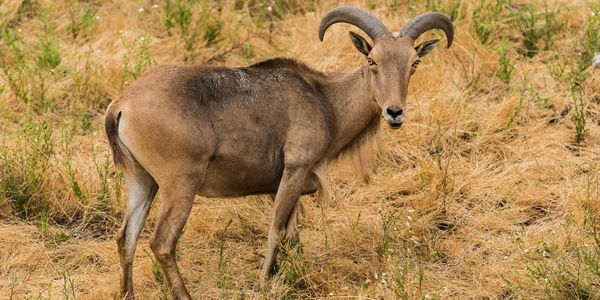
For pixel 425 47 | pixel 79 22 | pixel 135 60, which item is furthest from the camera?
pixel 79 22

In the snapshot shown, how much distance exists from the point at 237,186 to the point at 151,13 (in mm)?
5412

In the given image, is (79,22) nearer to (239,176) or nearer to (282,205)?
(239,176)

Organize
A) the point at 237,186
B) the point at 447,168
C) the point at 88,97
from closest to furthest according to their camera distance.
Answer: the point at 237,186, the point at 447,168, the point at 88,97

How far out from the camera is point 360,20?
860cm

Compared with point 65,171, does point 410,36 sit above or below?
above

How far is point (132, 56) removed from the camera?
1166cm

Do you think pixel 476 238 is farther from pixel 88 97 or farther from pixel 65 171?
pixel 88 97

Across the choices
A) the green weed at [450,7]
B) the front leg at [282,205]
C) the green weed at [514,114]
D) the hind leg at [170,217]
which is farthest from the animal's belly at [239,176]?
the green weed at [450,7]

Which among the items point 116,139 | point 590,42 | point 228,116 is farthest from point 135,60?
point 590,42

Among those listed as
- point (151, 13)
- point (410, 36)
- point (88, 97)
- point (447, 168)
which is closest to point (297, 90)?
point (410, 36)

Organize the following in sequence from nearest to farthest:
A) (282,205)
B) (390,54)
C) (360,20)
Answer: (282,205)
(390,54)
(360,20)

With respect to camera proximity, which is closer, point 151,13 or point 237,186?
point 237,186

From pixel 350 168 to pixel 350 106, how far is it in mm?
718

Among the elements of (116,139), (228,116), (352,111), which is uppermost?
(352,111)
